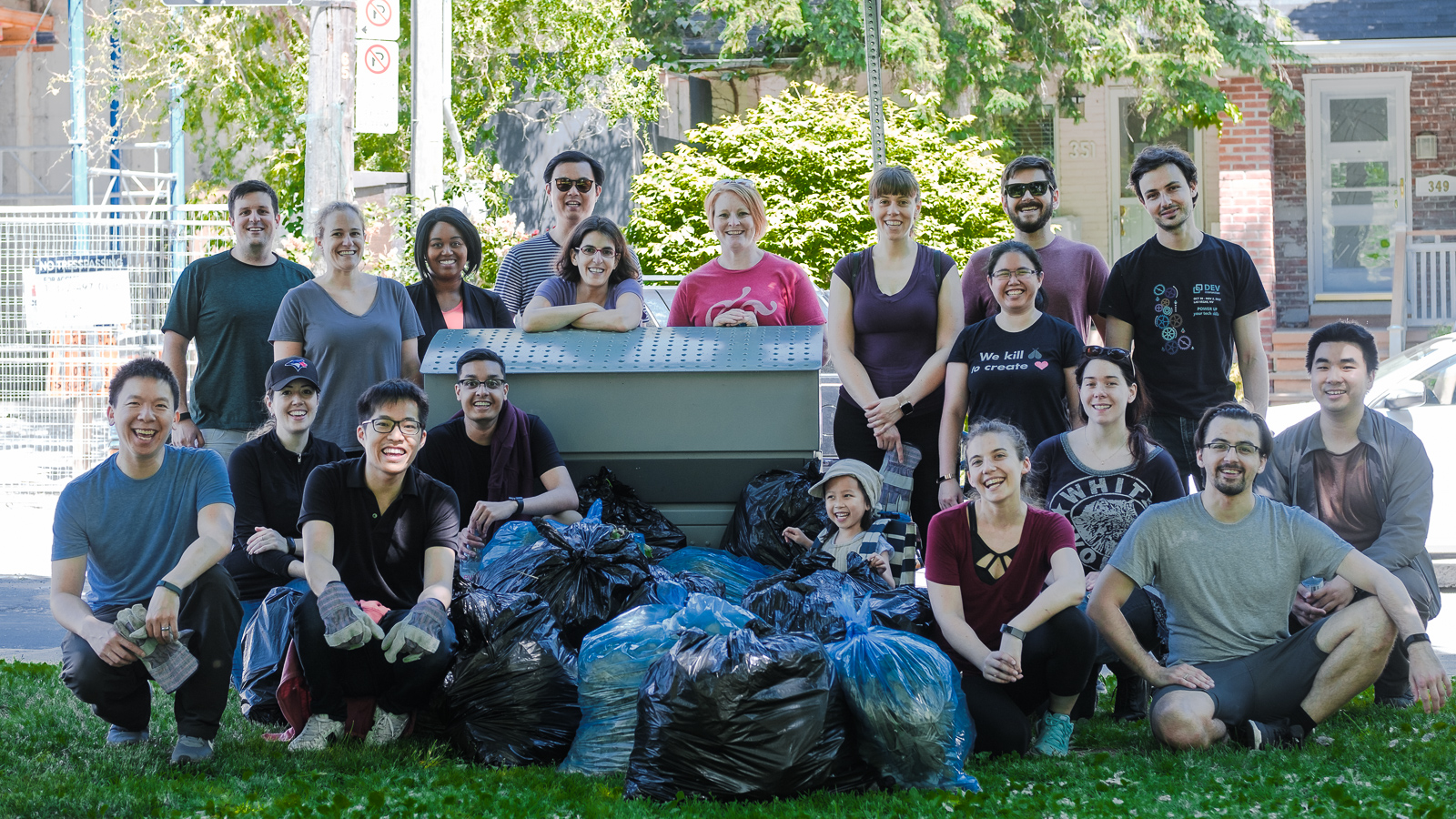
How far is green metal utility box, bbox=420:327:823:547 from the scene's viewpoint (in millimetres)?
5316

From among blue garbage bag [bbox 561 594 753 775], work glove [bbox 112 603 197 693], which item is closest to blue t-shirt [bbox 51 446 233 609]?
work glove [bbox 112 603 197 693]

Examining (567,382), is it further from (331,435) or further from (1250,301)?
(1250,301)

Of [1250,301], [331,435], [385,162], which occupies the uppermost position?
[385,162]

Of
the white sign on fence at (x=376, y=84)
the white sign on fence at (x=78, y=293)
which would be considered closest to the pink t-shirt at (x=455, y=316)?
the white sign on fence at (x=376, y=84)

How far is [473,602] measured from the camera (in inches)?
176

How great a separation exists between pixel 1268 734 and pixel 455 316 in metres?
3.44

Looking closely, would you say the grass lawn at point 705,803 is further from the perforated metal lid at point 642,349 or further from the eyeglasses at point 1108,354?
the perforated metal lid at point 642,349

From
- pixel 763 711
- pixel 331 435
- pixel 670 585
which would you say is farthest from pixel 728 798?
pixel 331 435

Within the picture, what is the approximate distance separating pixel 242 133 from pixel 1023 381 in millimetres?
9305

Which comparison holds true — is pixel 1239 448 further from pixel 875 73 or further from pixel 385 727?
pixel 875 73

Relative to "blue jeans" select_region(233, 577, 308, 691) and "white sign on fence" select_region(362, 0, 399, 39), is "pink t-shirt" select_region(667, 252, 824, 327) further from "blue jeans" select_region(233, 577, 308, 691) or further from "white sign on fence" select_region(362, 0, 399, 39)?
"white sign on fence" select_region(362, 0, 399, 39)

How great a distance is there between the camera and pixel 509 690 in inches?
171

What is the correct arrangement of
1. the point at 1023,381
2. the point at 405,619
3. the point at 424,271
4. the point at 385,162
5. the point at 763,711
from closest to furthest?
the point at 763,711 → the point at 405,619 → the point at 1023,381 → the point at 424,271 → the point at 385,162

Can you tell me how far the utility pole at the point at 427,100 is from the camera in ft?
28.1
